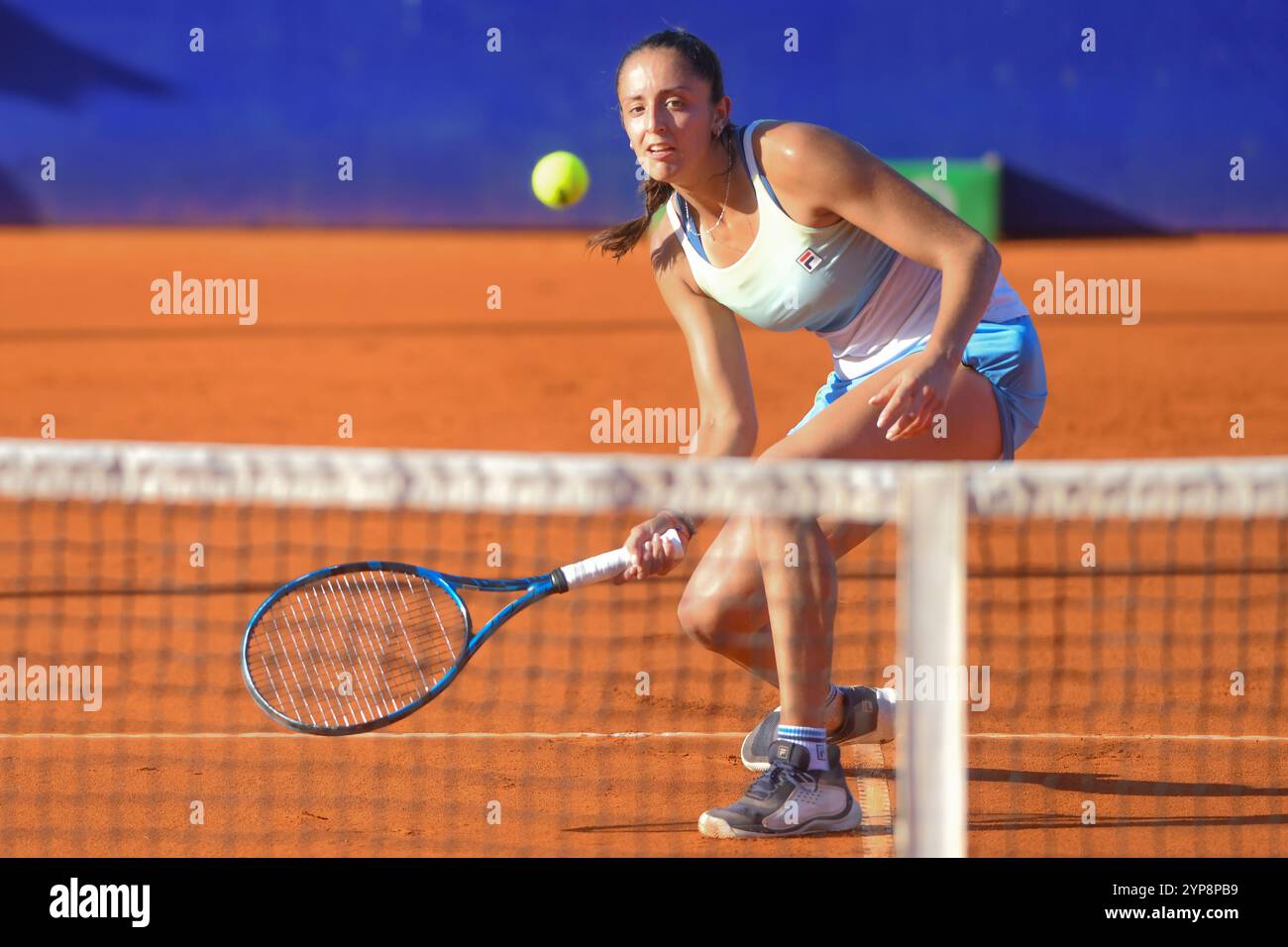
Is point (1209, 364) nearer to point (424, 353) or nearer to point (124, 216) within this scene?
point (424, 353)

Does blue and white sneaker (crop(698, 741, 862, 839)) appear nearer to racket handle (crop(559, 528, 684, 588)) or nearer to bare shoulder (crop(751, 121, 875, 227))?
racket handle (crop(559, 528, 684, 588))

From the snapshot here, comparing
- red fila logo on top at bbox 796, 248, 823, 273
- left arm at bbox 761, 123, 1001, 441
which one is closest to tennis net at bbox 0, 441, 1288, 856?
left arm at bbox 761, 123, 1001, 441

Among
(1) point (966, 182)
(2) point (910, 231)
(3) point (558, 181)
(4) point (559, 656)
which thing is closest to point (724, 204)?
(2) point (910, 231)

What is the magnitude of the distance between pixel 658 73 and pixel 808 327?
2.10 feet

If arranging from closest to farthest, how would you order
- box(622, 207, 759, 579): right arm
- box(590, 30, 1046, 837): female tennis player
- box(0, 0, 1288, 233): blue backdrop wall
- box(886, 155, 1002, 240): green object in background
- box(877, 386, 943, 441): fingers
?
box(877, 386, 943, 441): fingers, box(590, 30, 1046, 837): female tennis player, box(622, 207, 759, 579): right arm, box(0, 0, 1288, 233): blue backdrop wall, box(886, 155, 1002, 240): green object in background

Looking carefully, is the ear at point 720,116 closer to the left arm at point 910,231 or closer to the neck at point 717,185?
the neck at point 717,185

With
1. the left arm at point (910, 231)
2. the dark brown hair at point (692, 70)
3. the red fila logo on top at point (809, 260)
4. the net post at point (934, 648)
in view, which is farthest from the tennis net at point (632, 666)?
the dark brown hair at point (692, 70)

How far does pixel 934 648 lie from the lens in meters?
2.15

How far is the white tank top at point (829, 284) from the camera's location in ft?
10.3

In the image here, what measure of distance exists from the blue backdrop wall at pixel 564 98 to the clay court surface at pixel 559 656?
516cm

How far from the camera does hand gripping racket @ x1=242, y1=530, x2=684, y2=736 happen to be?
315cm

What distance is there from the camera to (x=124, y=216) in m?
16.2

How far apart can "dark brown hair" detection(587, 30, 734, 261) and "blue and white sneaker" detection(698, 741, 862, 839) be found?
1089mm

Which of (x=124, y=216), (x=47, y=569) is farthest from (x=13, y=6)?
(x=47, y=569)
